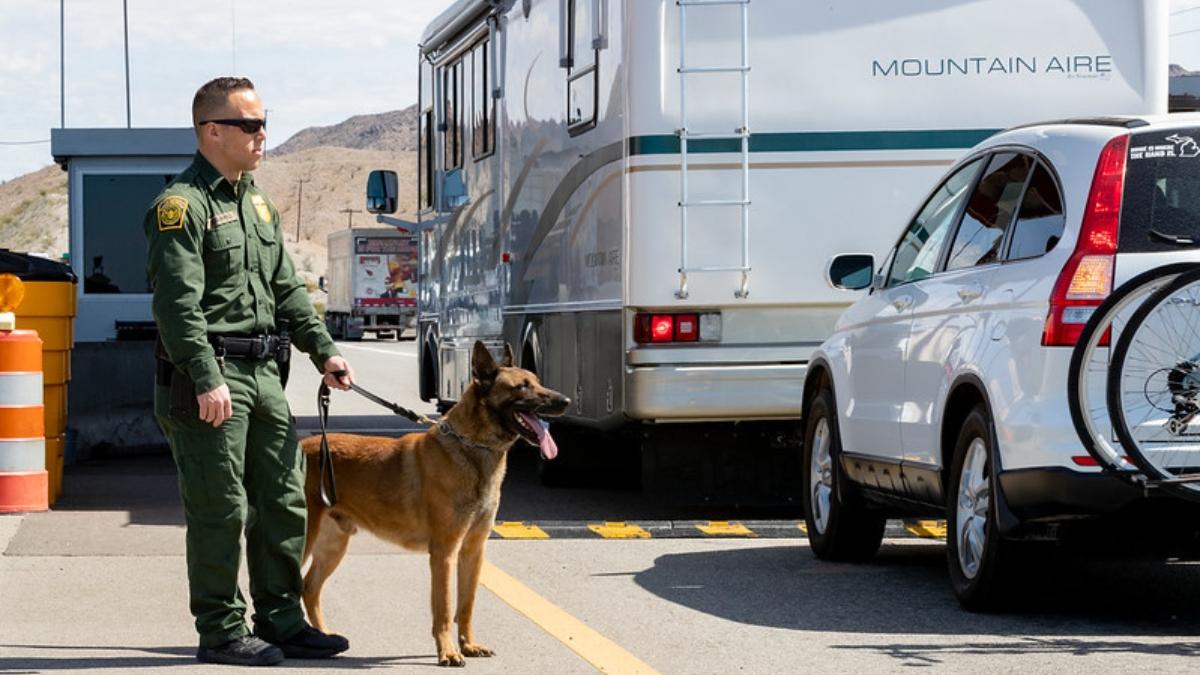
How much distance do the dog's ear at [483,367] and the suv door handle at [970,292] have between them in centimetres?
210

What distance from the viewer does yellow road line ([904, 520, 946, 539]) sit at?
38.5 ft

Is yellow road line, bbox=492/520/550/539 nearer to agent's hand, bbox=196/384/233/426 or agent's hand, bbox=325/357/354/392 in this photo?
agent's hand, bbox=325/357/354/392

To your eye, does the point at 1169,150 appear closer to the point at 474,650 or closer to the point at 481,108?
the point at 474,650

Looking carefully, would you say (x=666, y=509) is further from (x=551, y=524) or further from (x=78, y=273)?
(x=78, y=273)

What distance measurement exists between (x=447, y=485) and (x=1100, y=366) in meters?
2.40

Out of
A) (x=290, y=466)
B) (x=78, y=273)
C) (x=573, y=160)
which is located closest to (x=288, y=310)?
(x=290, y=466)

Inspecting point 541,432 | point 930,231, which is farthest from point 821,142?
point 541,432

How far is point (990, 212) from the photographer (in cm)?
922

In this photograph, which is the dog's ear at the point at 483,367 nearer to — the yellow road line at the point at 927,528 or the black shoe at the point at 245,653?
the black shoe at the point at 245,653

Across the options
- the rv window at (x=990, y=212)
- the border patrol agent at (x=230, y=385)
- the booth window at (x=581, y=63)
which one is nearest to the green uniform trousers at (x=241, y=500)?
the border patrol agent at (x=230, y=385)

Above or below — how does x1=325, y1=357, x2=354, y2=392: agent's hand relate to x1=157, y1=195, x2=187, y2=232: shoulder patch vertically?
below

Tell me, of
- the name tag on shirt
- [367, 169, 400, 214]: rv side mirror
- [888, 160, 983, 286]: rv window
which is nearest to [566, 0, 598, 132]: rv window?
[888, 160, 983, 286]: rv window

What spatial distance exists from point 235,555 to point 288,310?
0.97m

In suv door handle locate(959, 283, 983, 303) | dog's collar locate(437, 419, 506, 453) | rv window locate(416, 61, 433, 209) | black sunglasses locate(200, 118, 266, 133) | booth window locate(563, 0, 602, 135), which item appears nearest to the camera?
black sunglasses locate(200, 118, 266, 133)
